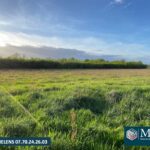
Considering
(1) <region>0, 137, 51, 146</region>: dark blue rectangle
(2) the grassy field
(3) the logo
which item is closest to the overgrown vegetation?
(2) the grassy field

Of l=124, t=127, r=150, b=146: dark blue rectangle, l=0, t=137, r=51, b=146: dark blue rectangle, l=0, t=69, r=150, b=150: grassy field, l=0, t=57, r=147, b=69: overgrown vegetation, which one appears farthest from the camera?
l=0, t=57, r=147, b=69: overgrown vegetation

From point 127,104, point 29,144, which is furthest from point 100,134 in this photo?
point 127,104

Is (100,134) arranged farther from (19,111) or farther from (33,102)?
(33,102)

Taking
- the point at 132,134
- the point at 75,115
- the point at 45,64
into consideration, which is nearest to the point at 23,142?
the point at 132,134

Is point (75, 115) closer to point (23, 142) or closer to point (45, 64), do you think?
point (23, 142)

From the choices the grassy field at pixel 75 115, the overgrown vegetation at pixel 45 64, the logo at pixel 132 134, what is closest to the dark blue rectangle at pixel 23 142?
the grassy field at pixel 75 115

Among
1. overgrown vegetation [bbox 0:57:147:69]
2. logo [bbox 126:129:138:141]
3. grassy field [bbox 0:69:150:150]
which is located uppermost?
Answer: overgrown vegetation [bbox 0:57:147:69]

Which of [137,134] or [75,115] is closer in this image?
[137,134]

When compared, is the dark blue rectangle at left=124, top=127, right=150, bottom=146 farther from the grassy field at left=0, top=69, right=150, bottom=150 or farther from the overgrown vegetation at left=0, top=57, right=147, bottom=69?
the overgrown vegetation at left=0, top=57, right=147, bottom=69

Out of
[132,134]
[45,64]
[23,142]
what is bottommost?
[23,142]

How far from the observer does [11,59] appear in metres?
28.2

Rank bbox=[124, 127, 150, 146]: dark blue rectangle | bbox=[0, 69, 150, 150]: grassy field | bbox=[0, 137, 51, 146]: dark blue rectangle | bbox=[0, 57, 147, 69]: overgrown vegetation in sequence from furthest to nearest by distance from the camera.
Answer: bbox=[0, 57, 147, 69]: overgrown vegetation < bbox=[0, 69, 150, 150]: grassy field < bbox=[0, 137, 51, 146]: dark blue rectangle < bbox=[124, 127, 150, 146]: dark blue rectangle

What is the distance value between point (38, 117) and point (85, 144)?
1.87 m

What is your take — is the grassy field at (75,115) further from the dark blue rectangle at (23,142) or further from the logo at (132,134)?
the logo at (132,134)
